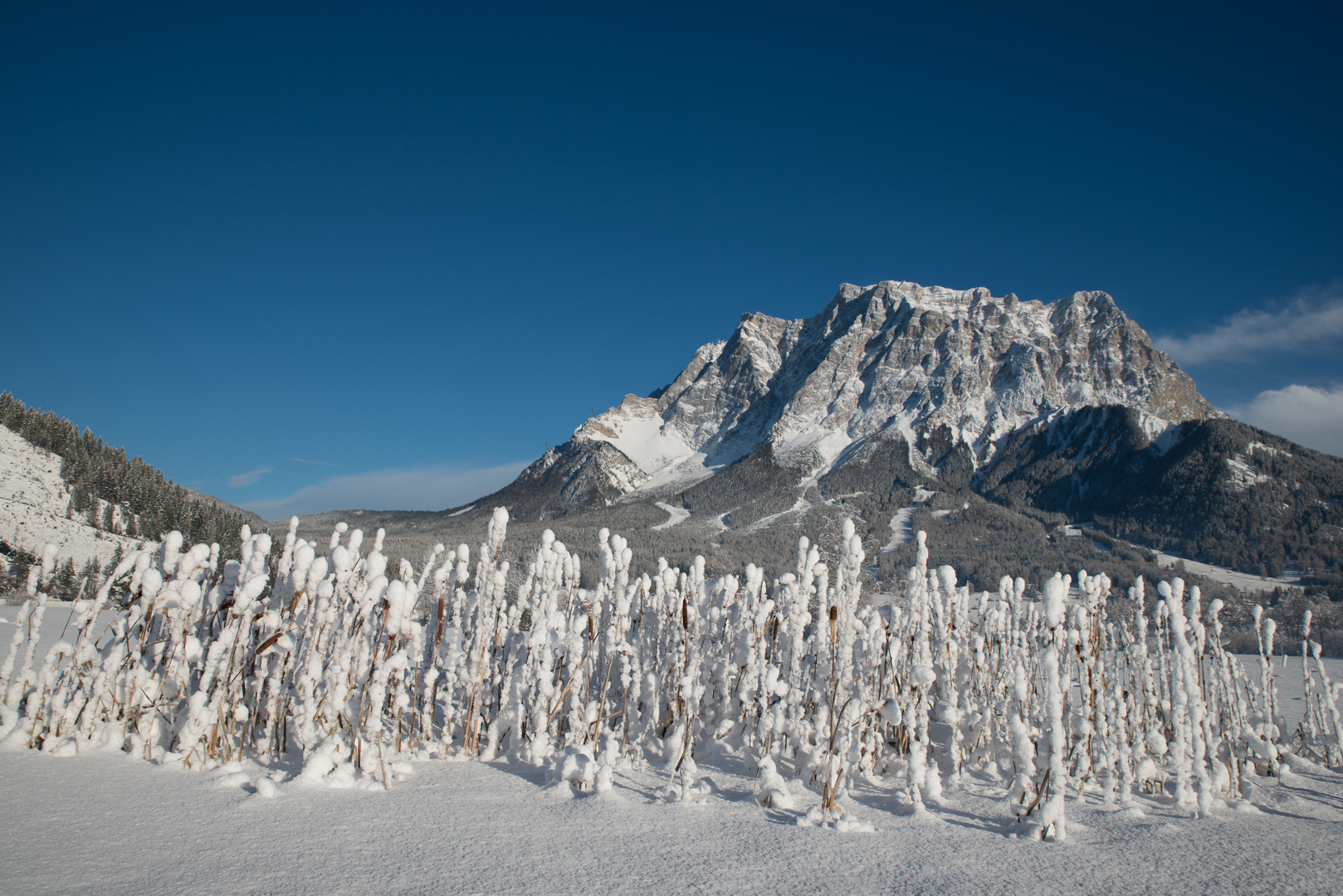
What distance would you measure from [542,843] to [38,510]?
57.0 meters

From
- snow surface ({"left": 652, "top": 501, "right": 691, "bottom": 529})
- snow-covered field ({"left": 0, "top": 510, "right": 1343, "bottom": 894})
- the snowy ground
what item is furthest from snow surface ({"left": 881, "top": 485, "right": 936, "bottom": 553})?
the snowy ground

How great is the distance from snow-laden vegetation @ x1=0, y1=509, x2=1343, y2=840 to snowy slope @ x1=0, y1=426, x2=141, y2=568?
1686 inches

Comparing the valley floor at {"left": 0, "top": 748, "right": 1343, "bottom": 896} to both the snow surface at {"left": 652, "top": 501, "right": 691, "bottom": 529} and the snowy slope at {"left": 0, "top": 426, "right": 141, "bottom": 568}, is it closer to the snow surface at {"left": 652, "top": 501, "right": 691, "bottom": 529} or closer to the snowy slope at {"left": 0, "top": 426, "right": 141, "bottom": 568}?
the snowy slope at {"left": 0, "top": 426, "right": 141, "bottom": 568}

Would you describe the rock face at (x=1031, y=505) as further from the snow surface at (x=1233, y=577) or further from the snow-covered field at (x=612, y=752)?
the snow-covered field at (x=612, y=752)

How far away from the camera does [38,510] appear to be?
41594 millimetres

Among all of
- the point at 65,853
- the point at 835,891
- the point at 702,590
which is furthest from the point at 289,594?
the point at 835,891

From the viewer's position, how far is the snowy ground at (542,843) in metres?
2.47

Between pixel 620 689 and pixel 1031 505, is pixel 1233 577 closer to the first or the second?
pixel 1031 505

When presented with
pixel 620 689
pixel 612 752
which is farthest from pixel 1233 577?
pixel 612 752

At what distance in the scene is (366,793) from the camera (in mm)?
3557

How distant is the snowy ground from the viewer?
2471 millimetres

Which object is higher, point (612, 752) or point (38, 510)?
point (38, 510)

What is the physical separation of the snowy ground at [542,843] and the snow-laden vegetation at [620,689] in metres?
0.22

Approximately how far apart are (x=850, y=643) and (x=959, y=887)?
314 cm
